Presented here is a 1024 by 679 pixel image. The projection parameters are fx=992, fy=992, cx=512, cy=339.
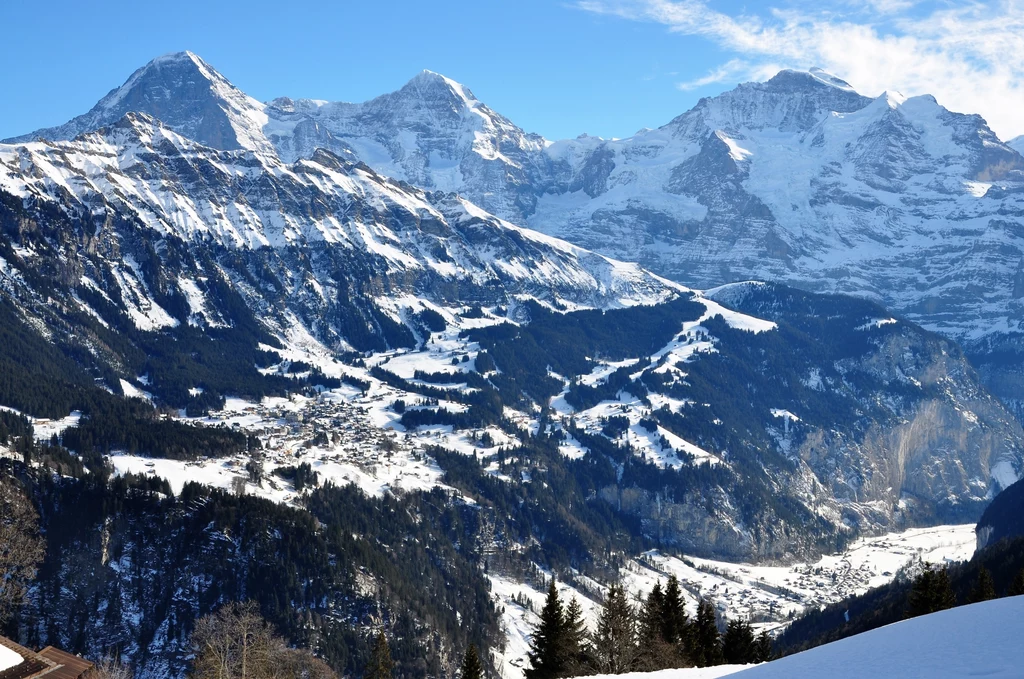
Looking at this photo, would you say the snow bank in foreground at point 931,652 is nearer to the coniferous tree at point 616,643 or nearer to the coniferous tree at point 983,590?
the coniferous tree at point 616,643

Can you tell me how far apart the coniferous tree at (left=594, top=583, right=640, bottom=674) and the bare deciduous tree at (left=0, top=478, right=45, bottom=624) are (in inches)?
3570

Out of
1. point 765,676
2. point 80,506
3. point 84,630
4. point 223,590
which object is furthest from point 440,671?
point 765,676

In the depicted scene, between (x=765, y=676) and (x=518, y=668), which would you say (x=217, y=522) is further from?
(x=765, y=676)

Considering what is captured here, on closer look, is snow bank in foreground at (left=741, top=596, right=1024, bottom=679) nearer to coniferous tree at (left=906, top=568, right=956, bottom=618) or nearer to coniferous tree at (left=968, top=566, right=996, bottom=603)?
coniferous tree at (left=906, top=568, right=956, bottom=618)

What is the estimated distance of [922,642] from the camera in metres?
54.2

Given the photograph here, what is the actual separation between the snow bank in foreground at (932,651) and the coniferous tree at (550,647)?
29.9 m

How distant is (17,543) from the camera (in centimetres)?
16700

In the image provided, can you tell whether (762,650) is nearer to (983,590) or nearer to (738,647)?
(738,647)

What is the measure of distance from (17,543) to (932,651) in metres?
157

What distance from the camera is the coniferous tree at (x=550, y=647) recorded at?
279 feet

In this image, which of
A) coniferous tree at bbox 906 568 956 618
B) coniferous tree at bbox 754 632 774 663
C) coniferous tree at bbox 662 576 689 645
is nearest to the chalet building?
coniferous tree at bbox 662 576 689 645

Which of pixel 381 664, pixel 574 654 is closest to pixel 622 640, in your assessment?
pixel 574 654

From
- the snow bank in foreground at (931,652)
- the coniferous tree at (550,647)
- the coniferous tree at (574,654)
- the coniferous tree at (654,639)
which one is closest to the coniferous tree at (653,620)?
the coniferous tree at (654,639)

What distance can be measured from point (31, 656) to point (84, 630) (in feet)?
280
